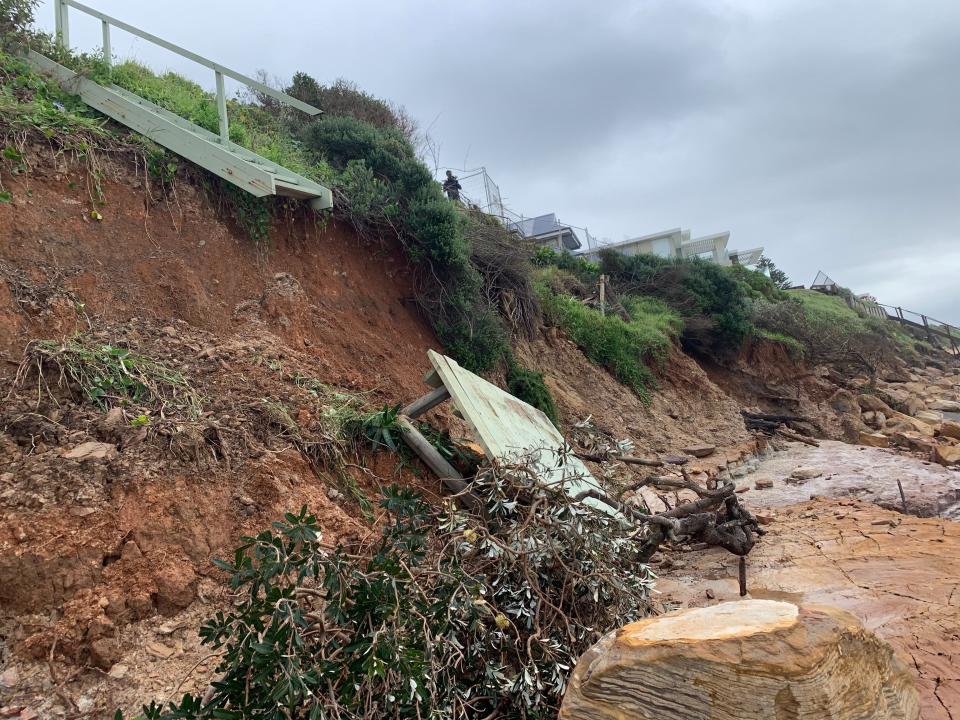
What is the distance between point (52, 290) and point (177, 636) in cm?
309

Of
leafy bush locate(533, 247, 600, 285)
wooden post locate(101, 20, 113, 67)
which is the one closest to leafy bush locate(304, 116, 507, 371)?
wooden post locate(101, 20, 113, 67)

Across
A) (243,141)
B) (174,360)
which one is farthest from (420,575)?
(243,141)

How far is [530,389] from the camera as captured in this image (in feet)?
33.0

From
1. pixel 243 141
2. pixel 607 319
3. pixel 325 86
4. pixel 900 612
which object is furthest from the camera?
pixel 607 319

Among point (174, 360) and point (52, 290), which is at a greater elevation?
point (52, 290)

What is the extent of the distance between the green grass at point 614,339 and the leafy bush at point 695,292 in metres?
2.39

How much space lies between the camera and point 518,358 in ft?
37.5

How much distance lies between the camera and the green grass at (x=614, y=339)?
14562 millimetres

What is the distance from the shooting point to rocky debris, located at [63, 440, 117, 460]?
379 cm

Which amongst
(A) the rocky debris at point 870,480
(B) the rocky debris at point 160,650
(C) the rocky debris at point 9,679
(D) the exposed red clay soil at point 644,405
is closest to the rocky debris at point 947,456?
(A) the rocky debris at point 870,480

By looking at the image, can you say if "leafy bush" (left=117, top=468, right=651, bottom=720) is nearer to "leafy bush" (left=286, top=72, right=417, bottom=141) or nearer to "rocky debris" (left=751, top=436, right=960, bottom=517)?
"rocky debris" (left=751, top=436, right=960, bottom=517)

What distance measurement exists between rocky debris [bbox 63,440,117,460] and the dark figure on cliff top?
1156 centimetres

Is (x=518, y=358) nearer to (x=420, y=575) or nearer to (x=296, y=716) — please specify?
(x=420, y=575)

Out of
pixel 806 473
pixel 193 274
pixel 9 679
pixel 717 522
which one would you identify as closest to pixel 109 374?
pixel 193 274
